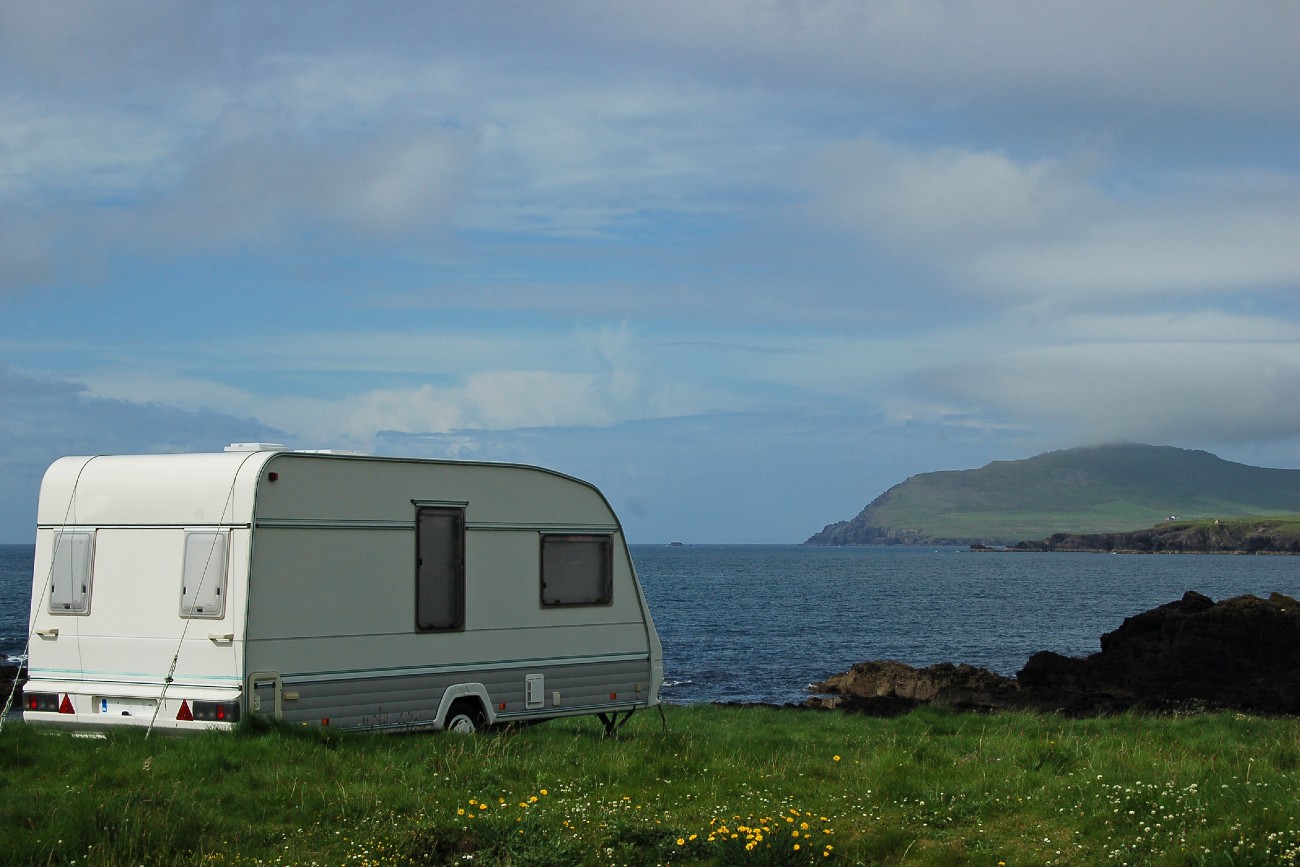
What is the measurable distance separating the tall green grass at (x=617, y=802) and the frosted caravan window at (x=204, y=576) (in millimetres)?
1257

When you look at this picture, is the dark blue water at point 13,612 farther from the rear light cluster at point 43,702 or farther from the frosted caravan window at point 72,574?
the frosted caravan window at point 72,574

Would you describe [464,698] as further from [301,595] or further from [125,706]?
[125,706]

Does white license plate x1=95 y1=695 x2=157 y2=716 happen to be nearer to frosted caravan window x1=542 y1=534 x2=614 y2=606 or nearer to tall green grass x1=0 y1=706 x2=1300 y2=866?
tall green grass x1=0 y1=706 x2=1300 y2=866

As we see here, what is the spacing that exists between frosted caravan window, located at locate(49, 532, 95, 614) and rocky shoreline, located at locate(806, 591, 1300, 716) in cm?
1641

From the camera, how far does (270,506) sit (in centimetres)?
1273

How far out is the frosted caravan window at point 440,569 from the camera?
551 inches

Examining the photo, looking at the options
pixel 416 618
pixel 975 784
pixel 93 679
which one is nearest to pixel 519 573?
pixel 416 618

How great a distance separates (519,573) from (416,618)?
1498mm

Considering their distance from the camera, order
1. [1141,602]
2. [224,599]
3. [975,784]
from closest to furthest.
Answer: [975,784] → [224,599] → [1141,602]

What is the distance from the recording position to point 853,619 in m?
63.1

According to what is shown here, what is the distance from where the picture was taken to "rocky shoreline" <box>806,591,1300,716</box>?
2756 centimetres

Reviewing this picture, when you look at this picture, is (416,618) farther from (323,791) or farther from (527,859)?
(527,859)

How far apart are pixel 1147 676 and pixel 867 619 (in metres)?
31.7

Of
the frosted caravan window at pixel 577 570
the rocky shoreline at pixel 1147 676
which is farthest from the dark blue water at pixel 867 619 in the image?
the frosted caravan window at pixel 577 570
